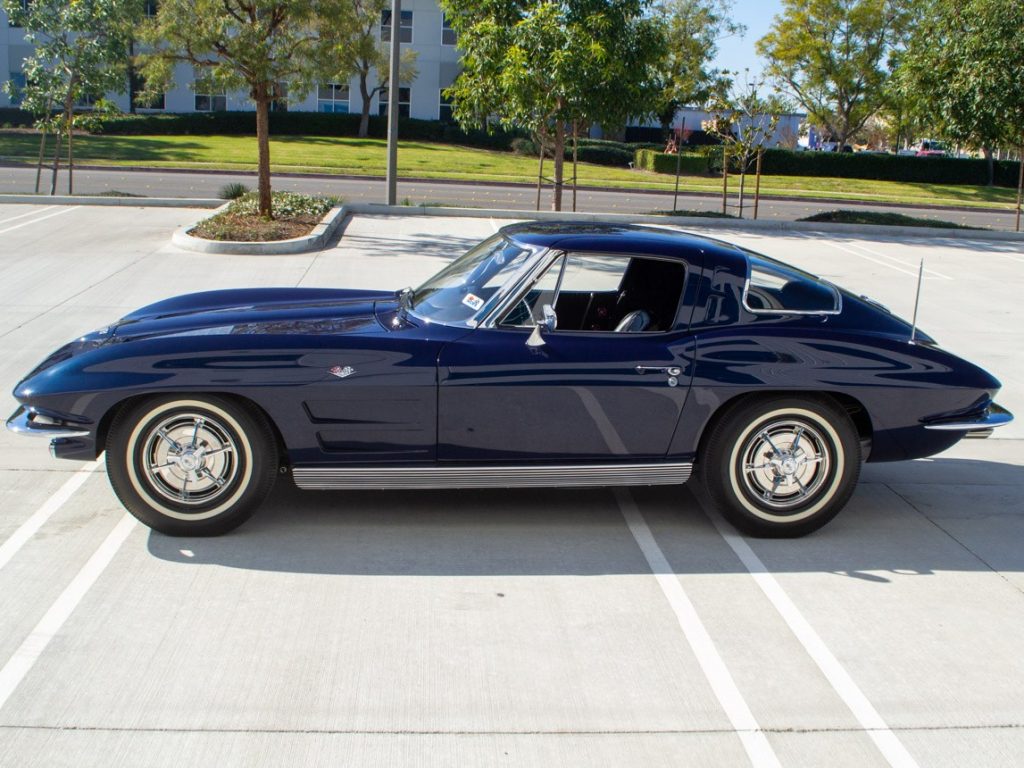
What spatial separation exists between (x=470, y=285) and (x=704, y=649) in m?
2.28

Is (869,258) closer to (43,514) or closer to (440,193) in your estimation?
(43,514)

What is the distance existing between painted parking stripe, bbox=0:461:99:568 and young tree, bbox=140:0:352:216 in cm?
1080

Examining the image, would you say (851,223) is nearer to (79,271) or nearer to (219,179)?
(79,271)

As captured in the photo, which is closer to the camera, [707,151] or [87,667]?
[87,667]

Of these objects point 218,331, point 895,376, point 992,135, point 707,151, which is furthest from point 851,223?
point 218,331

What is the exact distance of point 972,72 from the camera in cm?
2534

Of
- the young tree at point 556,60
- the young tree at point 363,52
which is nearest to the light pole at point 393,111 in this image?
the young tree at point 363,52

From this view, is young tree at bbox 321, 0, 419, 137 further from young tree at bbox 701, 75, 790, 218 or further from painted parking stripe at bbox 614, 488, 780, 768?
Answer: painted parking stripe at bbox 614, 488, 780, 768

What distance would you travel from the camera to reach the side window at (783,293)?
17.7 feet

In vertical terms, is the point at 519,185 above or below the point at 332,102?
below

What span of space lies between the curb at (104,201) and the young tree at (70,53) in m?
1.60

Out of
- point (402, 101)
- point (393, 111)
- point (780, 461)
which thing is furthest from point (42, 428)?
point (402, 101)

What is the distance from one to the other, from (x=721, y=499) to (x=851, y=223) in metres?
17.0

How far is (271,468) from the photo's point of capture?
4.98 meters
